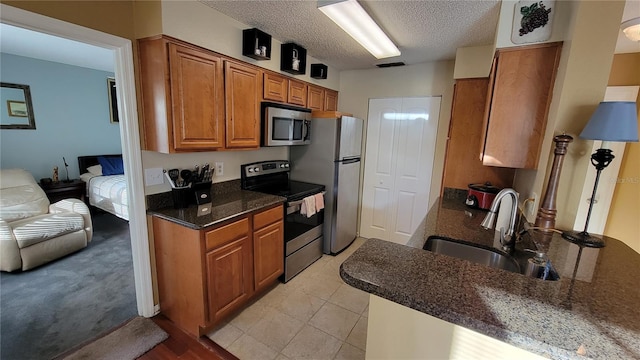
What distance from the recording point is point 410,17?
191 cm

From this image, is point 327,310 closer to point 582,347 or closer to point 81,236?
point 582,347

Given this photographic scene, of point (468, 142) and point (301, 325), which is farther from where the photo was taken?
point (468, 142)

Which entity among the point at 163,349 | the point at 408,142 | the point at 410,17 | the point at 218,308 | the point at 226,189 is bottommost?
the point at 163,349

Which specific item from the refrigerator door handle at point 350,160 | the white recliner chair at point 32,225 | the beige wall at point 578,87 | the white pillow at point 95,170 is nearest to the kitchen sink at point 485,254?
the beige wall at point 578,87

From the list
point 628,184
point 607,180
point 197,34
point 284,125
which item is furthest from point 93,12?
point 628,184


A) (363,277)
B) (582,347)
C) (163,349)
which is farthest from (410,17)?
(163,349)

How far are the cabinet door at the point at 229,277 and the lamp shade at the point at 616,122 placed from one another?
220 centimetres

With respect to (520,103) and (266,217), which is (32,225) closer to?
(266,217)

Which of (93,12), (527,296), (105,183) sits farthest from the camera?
(105,183)

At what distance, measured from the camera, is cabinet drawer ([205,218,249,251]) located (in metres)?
1.77

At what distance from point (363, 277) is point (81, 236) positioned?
371 cm

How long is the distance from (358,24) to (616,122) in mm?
1577

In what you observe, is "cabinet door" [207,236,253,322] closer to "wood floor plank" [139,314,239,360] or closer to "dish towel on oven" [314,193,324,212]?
"wood floor plank" [139,314,239,360]

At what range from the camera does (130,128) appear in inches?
70.7
